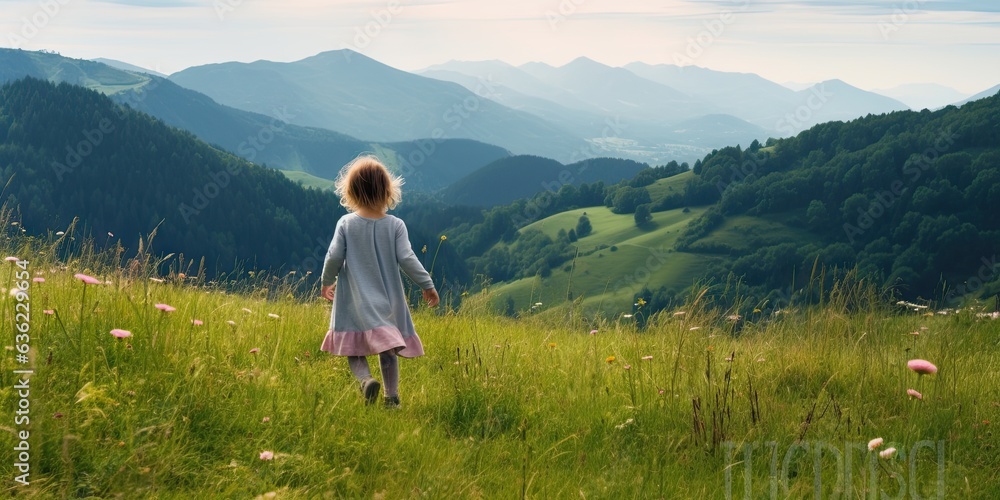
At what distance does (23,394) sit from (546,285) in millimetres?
136130

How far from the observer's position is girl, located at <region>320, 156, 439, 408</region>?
17.6 feet


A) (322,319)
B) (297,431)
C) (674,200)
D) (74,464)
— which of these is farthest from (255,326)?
(674,200)

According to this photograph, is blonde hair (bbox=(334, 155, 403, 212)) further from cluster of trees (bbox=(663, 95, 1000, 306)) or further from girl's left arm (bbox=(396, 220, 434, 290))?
cluster of trees (bbox=(663, 95, 1000, 306))

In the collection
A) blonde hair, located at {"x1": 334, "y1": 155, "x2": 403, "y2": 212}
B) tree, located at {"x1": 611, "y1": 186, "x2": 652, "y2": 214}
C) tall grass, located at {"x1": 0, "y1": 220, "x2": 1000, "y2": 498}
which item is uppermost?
blonde hair, located at {"x1": 334, "y1": 155, "x2": 403, "y2": 212}

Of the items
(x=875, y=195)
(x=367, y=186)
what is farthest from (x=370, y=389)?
(x=875, y=195)

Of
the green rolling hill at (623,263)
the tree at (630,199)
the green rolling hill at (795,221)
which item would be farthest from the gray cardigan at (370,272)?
the tree at (630,199)

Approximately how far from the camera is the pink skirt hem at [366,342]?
5273 millimetres

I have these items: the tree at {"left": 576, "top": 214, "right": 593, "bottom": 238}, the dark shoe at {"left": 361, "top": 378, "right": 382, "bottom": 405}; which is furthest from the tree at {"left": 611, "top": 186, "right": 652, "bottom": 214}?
the dark shoe at {"left": 361, "top": 378, "right": 382, "bottom": 405}

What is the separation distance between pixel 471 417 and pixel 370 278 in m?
1.40

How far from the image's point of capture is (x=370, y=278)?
220 inches

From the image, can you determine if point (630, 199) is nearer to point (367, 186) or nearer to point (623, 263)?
point (623, 263)

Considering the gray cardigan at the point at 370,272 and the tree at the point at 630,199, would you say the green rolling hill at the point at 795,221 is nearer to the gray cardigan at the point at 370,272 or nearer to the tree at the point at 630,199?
the tree at the point at 630,199

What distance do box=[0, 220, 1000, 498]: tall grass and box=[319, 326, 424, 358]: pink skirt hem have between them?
0.23m

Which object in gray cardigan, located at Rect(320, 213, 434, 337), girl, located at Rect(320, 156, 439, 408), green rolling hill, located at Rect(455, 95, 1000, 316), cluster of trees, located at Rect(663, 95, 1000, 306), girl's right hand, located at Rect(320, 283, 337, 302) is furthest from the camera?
green rolling hill, located at Rect(455, 95, 1000, 316)
